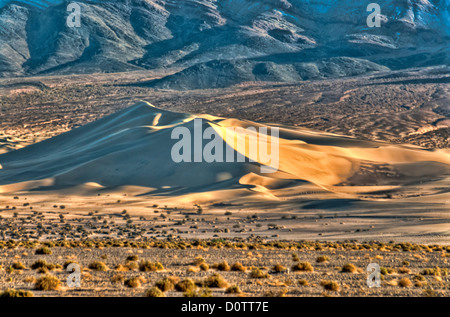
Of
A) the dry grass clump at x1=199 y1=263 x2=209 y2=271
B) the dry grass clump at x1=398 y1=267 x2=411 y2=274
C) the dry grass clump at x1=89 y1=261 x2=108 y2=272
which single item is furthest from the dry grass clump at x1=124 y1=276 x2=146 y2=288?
the dry grass clump at x1=398 y1=267 x2=411 y2=274

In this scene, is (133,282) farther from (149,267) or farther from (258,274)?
(258,274)

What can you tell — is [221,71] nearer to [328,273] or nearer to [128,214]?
[128,214]

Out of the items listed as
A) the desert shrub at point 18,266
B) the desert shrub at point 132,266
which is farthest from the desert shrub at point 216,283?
the desert shrub at point 18,266

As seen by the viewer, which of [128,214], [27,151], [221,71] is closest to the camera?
[128,214]

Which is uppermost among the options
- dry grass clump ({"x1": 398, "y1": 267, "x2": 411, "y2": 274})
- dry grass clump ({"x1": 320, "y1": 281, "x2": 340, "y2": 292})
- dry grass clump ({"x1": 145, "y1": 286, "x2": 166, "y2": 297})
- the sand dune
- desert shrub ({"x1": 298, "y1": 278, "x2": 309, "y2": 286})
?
the sand dune

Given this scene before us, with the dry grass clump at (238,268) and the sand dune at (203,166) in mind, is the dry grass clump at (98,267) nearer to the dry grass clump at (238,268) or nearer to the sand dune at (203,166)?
the dry grass clump at (238,268)

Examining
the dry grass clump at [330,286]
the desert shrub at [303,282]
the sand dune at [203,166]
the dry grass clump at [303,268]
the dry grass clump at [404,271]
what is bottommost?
the dry grass clump at [404,271]

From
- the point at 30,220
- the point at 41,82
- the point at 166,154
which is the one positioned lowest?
the point at 30,220

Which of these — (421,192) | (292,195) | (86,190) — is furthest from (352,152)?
(86,190)

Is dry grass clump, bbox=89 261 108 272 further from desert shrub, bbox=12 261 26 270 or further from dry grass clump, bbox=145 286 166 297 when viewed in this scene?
dry grass clump, bbox=145 286 166 297
